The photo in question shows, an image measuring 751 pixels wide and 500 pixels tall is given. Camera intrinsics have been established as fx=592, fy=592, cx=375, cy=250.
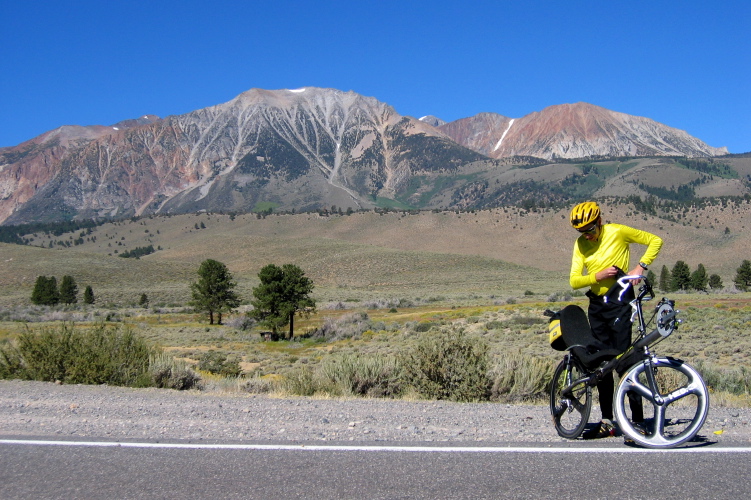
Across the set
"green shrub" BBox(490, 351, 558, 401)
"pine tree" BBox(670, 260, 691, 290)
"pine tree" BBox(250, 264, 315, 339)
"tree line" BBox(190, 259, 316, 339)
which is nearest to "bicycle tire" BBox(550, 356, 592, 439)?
"green shrub" BBox(490, 351, 558, 401)

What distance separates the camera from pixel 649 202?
14675 cm

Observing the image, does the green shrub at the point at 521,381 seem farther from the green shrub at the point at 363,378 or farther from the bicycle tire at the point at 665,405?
the bicycle tire at the point at 665,405

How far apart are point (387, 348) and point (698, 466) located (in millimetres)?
21784

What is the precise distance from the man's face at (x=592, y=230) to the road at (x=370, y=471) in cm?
184

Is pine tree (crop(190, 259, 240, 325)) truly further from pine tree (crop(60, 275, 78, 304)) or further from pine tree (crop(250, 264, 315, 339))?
pine tree (crop(60, 275, 78, 304))

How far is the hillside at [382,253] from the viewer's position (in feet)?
254

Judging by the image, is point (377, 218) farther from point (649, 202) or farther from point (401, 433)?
point (401, 433)

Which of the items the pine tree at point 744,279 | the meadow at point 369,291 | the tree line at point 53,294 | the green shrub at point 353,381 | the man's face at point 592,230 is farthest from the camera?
the pine tree at point 744,279

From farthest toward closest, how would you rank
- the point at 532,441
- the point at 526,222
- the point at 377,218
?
the point at 377,218
the point at 526,222
the point at 532,441

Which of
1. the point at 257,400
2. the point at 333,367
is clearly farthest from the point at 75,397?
the point at 333,367

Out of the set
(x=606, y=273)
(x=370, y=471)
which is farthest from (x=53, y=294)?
(x=606, y=273)

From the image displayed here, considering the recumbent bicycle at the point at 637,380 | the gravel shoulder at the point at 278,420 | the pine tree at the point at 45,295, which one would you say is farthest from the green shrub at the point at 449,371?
the pine tree at the point at 45,295

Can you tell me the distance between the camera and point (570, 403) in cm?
552

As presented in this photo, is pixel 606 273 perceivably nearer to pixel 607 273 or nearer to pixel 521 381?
pixel 607 273
